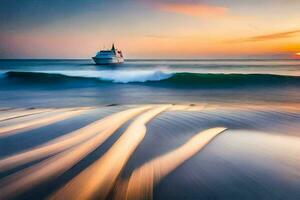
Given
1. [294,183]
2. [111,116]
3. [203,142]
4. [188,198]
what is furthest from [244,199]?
[111,116]

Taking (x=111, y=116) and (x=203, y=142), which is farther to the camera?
(x=111, y=116)

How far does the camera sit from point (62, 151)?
Result: 287 centimetres

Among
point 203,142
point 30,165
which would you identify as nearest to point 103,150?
point 30,165

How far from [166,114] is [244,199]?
10.4 ft

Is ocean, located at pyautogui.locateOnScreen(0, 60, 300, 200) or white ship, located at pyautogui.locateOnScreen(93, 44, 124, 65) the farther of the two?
white ship, located at pyautogui.locateOnScreen(93, 44, 124, 65)

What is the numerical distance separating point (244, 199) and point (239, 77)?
16884mm

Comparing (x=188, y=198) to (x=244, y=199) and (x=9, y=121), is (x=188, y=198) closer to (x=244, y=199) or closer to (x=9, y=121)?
(x=244, y=199)

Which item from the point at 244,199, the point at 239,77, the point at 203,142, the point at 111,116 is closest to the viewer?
the point at 244,199

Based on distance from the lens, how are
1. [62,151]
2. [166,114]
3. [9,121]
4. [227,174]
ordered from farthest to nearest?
[166,114] → [9,121] → [62,151] → [227,174]

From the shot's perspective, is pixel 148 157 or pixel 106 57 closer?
pixel 148 157

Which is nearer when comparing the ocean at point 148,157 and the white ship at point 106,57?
the ocean at point 148,157

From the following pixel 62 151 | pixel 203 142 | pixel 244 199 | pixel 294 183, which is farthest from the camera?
pixel 203 142

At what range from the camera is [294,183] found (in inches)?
87.4

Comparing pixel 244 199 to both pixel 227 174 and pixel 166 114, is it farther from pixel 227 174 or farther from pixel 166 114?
pixel 166 114
